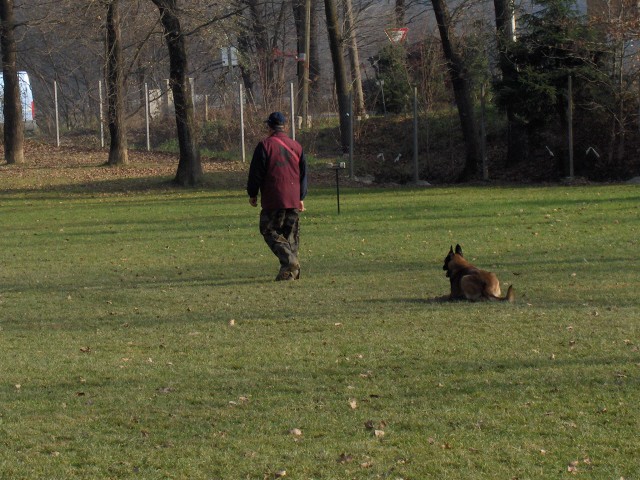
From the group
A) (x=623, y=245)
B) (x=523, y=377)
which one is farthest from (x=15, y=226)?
(x=523, y=377)

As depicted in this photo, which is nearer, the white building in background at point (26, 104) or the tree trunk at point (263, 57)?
the tree trunk at point (263, 57)

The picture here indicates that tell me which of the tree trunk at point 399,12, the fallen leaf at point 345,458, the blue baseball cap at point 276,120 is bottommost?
the fallen leaf at point 345,458

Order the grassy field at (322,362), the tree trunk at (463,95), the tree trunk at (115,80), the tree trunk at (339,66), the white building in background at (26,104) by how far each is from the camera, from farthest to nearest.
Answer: the white building in background at (26,104) < the tree trunk at (339,66) < the tree trunk at (463,95) < the tree trunk at (115,80) < the grassy field at (322,362)

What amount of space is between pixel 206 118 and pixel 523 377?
113 feet

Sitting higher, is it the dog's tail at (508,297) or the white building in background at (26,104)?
the white building in background at (26,104)

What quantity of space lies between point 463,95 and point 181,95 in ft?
29.0

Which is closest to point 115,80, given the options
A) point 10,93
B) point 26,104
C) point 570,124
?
point 10,93

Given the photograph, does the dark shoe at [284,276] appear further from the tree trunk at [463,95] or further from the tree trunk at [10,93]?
the tree trunk at [10,93]

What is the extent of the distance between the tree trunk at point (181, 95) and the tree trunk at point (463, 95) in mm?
8189

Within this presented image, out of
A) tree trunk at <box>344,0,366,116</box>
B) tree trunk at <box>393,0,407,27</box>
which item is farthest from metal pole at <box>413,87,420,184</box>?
tree trunk at <box>393,0,407,27</box>

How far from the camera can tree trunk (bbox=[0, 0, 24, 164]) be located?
3244 cm

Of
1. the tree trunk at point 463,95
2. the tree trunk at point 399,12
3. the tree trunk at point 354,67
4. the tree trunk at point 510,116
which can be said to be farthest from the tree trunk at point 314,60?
the tree trunk at point 510,116

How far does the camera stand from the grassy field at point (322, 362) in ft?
17.9

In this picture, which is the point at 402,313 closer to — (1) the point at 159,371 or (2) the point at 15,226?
(1) the point at 159,371
